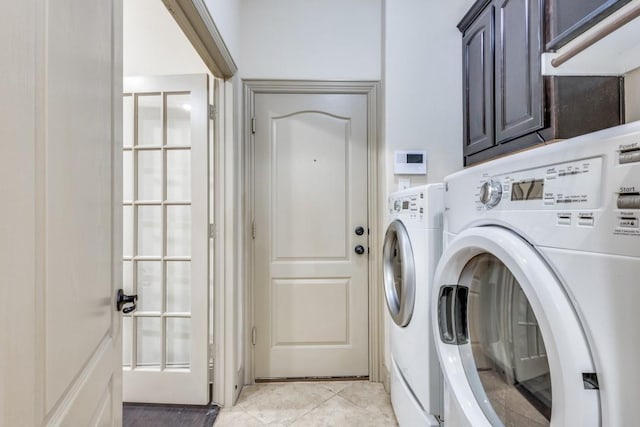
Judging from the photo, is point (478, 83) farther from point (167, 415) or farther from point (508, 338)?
point (167, 415)

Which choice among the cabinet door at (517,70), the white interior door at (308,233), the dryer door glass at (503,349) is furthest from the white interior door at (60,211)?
the cabinet door at (517,70)

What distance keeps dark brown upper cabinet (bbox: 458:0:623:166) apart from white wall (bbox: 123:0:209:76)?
1.65m

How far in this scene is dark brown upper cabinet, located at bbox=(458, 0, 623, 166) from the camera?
51.3 inches

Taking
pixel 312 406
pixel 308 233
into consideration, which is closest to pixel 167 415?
pixel 312 406

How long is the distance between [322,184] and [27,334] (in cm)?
177

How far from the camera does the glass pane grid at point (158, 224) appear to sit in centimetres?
179

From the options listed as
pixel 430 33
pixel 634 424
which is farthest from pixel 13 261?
pixel 430 33

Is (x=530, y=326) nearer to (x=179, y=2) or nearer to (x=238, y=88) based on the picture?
(x=179, y=2)

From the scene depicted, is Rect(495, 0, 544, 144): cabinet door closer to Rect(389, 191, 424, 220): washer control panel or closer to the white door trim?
Rect(389, 191, 424, 220): washer control panel

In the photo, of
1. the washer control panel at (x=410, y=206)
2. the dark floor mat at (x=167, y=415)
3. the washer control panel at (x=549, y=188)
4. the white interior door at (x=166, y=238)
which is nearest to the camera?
the washer control panel at (x=549, y=188)

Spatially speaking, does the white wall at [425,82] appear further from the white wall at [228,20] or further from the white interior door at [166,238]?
the white interior door at [166,238]

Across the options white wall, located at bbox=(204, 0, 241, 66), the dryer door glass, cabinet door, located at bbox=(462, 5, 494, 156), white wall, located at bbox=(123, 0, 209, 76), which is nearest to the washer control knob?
the dryer door glass

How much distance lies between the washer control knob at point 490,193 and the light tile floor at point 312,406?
57.5 inches

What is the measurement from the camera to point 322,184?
6.96 feet
